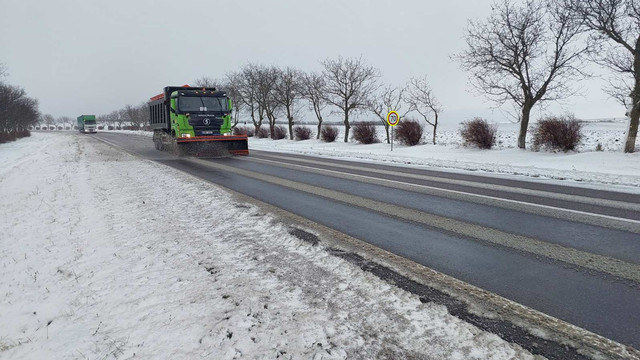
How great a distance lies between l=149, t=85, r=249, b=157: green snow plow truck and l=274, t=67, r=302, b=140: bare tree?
65.9 ft

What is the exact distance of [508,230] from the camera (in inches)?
198

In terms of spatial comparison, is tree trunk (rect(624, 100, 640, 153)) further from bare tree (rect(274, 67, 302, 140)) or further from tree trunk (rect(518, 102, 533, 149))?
bare tree (rect(274, 67, 302, 140))

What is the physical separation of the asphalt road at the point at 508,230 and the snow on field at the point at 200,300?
0.90 meters

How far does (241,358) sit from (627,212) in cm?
681

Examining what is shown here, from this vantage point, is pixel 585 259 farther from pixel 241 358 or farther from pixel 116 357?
pixel 116 357

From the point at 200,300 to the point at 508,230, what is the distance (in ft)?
14.1

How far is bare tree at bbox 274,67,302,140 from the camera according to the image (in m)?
37.2

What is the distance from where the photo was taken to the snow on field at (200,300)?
8.21 ft

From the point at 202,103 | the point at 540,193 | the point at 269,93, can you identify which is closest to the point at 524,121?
the point at 540,193

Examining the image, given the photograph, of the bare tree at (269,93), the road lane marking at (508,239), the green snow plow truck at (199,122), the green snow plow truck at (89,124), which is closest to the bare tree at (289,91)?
the bare tree at (269,93)

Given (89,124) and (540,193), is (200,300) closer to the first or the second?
(540,193)

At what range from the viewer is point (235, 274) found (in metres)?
3.69

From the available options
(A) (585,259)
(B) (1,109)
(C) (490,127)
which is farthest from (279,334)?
(B) (1,109)

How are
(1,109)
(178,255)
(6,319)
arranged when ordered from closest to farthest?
(6,319) < (178,255) < (1,109)
